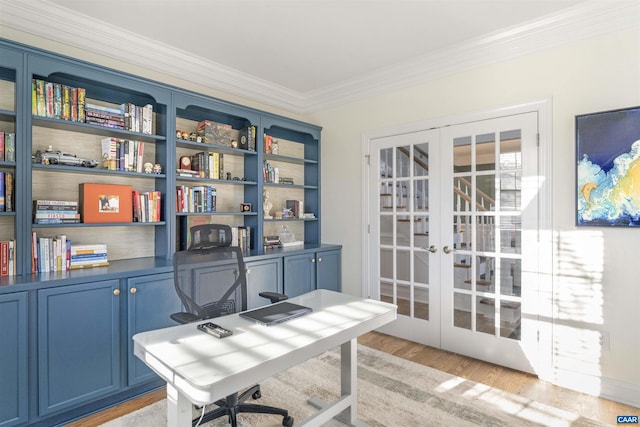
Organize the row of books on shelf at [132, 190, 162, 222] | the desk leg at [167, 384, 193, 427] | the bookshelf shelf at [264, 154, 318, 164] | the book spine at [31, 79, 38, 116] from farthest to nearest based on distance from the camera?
the bookshelf shelf at [264, 154, 318, 164], the row of books on shelf at [132, 190, 162, 222], the book spine at [31, 79, 38, 116], the desk leg at [167, 384, 193, 427]

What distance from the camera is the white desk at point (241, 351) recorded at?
1.31 metres

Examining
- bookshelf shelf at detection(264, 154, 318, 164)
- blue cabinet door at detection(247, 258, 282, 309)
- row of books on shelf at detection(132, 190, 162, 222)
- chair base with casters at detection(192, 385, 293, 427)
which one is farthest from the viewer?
bookshelf shelf at detection(264, 154, 318, 164)

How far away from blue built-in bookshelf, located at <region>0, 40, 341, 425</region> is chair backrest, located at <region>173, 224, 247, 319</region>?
52cm

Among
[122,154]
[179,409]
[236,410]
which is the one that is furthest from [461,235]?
[122,154]

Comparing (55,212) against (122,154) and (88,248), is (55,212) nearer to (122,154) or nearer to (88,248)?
(88,248)

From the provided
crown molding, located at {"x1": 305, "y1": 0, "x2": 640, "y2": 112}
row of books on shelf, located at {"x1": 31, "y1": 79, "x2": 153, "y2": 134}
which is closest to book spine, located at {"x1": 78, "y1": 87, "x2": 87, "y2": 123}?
row of books on shelf, located at {"x1": 31, "y1": 79, "x2": 153, "y2": 134}

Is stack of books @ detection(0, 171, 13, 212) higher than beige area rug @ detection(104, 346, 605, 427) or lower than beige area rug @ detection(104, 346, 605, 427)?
higher

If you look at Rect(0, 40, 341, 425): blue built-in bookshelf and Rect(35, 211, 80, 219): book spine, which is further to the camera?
Rect(35, 211, 80, 219): book spine

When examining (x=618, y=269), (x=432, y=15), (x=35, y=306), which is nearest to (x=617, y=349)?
(x=618, y=269)

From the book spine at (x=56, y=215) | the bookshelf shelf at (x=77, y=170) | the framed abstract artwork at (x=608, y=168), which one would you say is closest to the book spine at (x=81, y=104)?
the bookshelf shelf at (x=77, y=170)

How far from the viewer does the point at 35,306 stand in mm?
2064

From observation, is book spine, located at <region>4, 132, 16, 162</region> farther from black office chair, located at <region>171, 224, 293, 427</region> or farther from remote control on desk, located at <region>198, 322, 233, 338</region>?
remote control on desk, located at <region>198, 322, 233, 338</region>

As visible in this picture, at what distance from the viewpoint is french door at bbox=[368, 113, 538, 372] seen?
290 cm

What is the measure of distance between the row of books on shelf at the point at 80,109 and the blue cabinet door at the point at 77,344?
4.06 feet
